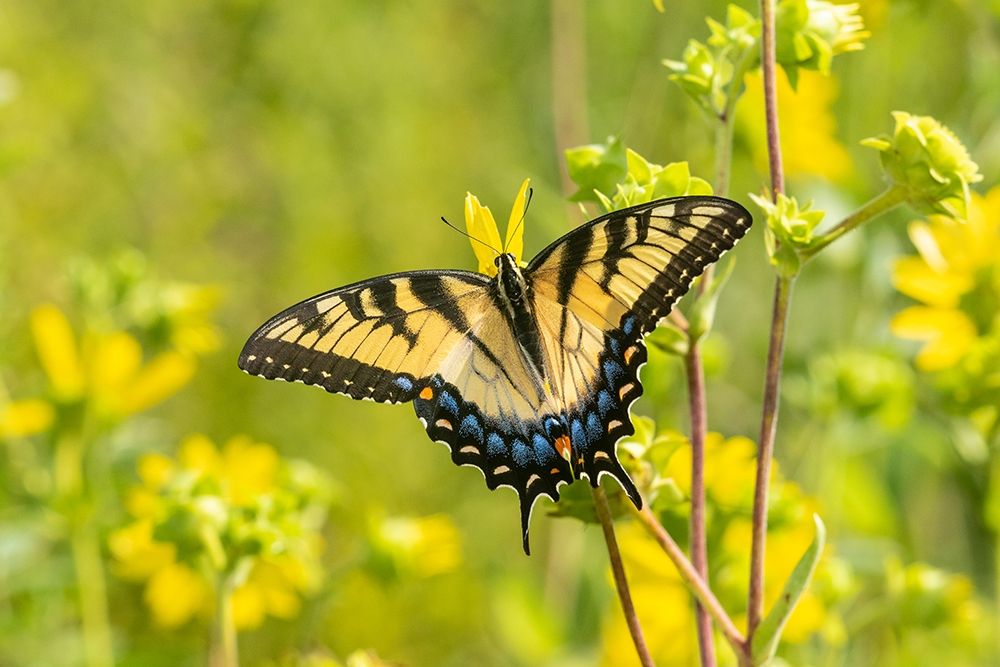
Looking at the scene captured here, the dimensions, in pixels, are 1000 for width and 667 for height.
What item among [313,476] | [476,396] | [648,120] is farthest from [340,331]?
[648,120]

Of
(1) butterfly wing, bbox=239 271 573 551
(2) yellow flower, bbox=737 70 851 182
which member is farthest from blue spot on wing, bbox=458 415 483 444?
(2) yellow flower, bbox=737 70 851 182

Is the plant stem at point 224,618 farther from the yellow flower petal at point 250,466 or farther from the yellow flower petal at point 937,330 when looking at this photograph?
the yellow flower petal at point 937,330

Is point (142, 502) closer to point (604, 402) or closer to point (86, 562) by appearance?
point (86, 562)

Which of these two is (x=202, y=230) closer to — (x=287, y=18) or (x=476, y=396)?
(x=287, y=18)

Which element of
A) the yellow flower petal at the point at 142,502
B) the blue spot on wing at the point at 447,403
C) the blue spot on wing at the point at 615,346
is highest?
the blue spot on wing at the point at 615,346

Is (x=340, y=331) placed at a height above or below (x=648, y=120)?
below

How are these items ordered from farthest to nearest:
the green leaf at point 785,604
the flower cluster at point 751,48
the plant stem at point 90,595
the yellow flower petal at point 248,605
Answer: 1. the yellow flower petal at point 248,605
2. the plant stem at point 90,595
3. the flower cluster at point 751,48
4. the green leaf at point 785,604

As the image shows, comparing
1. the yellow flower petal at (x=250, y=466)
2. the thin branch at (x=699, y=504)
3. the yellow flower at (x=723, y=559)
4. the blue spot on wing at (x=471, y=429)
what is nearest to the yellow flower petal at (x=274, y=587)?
the yellow flower petal at (x=250, y=466)
